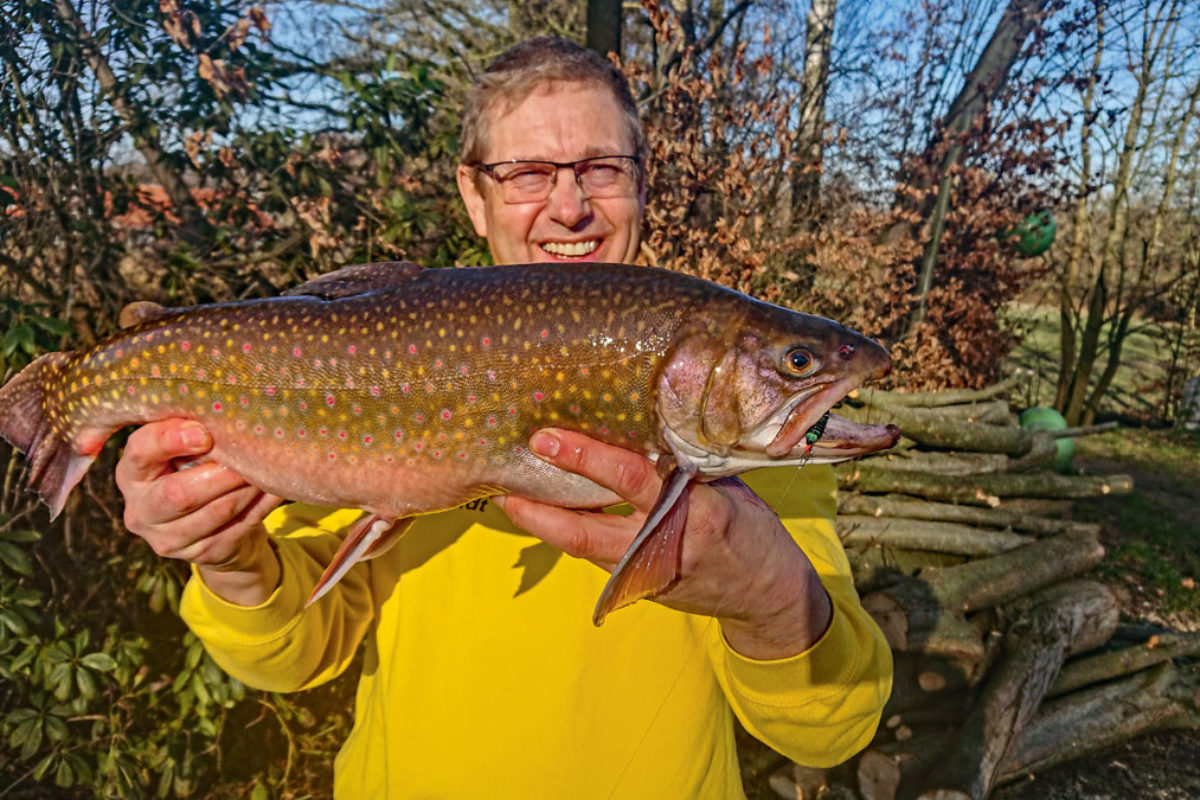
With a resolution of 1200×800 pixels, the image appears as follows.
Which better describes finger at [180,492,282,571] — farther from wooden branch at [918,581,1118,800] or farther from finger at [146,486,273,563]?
wooden branch at [918,581,1118,800]

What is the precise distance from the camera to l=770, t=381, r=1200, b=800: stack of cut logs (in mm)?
4398

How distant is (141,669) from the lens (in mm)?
4242

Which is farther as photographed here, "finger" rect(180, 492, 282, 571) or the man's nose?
the man's nose

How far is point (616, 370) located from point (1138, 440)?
13969 mm

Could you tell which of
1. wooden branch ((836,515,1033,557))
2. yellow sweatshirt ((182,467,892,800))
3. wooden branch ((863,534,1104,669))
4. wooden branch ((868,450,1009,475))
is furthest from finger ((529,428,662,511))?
wooden branch ((868,450,1009,475))

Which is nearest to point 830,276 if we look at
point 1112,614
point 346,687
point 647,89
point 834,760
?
point 647,89

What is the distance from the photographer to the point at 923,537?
588 centimetres

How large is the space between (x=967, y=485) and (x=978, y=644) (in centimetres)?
212

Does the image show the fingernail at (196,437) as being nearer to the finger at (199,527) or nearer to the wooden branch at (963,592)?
the finger at (199,527)

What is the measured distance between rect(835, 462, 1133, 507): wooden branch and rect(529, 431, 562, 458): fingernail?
16.4 feet

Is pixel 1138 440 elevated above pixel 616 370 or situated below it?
below

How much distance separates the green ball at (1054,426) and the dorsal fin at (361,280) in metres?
9.66

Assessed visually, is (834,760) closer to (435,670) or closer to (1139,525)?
(435,670)

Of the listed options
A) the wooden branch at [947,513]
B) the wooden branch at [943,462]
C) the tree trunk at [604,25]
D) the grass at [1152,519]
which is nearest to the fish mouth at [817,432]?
the wooden branch at [947,513]
